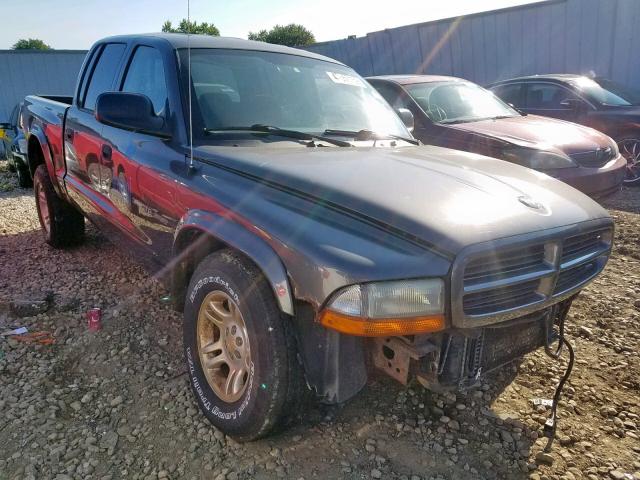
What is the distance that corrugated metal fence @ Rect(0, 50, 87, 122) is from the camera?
53.5 feet

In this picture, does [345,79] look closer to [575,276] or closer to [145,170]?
[145,170]

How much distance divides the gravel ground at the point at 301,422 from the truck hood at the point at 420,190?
1031mm

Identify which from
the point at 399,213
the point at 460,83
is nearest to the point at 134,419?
the point at 399,213

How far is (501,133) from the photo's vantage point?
19.1 ft

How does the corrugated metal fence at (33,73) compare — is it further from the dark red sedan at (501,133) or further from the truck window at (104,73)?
the truck window at (104,73)

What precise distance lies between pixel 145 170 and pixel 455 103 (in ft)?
15.6

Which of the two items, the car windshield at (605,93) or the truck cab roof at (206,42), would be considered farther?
the car windshield at (605,93)

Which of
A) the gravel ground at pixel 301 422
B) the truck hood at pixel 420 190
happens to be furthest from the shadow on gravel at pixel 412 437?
the truck hood at pixel 420 190

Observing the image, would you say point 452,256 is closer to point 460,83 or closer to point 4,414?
point 4,414

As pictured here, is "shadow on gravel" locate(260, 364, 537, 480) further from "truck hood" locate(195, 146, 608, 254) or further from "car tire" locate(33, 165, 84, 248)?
"car tire" locate(33, 165, 84, 248)

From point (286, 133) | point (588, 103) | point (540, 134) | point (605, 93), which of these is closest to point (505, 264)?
point (286, 133)

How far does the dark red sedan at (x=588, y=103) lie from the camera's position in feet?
25.0

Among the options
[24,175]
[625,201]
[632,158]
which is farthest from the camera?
[24,175]

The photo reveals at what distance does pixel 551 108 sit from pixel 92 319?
7553 millimetres
